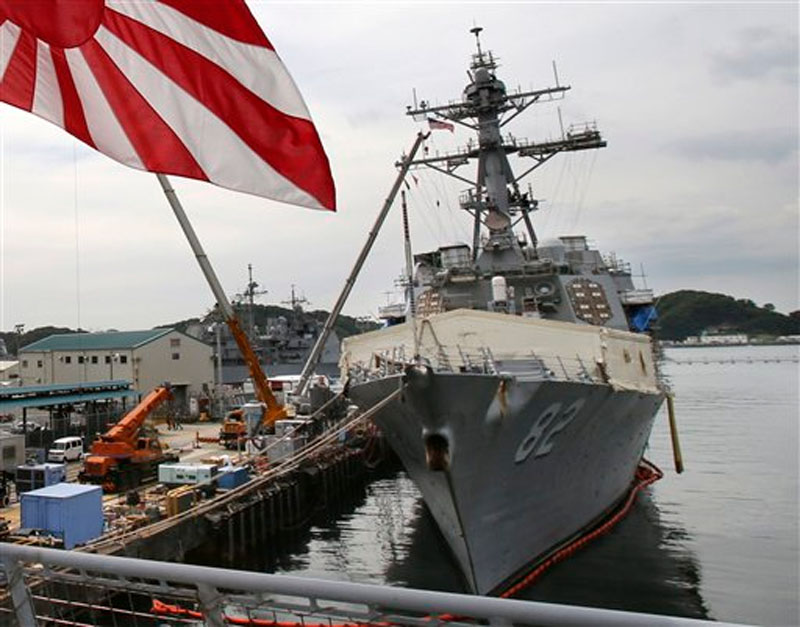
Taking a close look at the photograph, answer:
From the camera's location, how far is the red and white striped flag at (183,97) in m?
3.53

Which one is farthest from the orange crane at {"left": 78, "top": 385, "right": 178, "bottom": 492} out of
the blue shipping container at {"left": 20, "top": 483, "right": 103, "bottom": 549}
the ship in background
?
the ship in background

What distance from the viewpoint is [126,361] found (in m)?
37.1

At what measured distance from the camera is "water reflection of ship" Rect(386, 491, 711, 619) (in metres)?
10.5


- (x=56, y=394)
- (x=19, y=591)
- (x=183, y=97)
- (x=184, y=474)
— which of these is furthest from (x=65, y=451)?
(x=19, y=591)

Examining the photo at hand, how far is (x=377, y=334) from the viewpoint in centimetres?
1270

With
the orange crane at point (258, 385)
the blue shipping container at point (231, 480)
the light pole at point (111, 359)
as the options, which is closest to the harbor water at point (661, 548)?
the blue shipping container at point (231, 480)

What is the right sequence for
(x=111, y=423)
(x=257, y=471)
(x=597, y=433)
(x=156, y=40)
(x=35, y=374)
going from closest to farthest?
(x=156, y=40) < (x=597, y=433) < (x=257, y=471) < (x=111, y=423) < (x=35, y=374)

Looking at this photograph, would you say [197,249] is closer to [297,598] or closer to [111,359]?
[111,359]

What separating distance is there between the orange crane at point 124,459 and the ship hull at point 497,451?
9796mm

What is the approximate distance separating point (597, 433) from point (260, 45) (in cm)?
970

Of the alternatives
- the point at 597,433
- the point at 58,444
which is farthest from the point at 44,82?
the point at 58,444

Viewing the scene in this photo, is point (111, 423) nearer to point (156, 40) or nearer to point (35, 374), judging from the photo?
point (35, 374)

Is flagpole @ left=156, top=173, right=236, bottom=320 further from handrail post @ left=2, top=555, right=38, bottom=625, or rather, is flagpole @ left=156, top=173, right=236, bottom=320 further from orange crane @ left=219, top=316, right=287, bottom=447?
handrail post @ left=2, top=555, right=38, bottom=625

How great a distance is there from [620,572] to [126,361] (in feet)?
108
